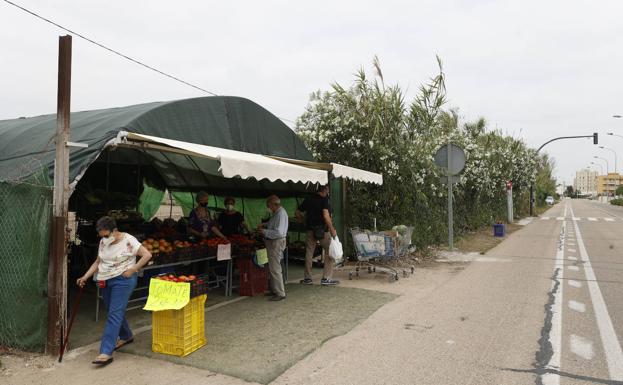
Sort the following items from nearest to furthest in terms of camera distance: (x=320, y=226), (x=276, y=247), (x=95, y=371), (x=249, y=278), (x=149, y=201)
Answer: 1. (x=95, y=371)
2. (x=276, y=247)
3. (x=249, y=278)
4. (x=320, y=226)
5. (x=149, y=201)

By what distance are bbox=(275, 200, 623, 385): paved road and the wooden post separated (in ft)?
8.49

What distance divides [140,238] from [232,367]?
4025mm

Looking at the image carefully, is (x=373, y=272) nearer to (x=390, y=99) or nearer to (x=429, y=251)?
(x=429, y=251)

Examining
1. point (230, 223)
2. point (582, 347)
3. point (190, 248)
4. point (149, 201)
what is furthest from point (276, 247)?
point (149, 201)

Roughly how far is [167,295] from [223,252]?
2638mm

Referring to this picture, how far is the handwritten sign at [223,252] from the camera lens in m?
7.54

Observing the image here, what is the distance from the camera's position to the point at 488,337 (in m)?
5.62

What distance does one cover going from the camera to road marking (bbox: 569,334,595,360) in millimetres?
5012

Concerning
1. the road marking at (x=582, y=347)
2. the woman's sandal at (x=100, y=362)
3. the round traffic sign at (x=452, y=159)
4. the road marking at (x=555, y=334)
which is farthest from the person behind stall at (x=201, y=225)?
the round traffic sign at (x=452, y=159)

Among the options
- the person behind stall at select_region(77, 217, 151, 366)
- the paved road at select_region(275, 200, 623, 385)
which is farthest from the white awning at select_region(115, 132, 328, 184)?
the paved road at select_region(275, 200, 623, 385)

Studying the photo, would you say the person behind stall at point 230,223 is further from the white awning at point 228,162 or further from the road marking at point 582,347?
Result: the road marking at point 582,347

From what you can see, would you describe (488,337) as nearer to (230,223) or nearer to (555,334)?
(555,334)

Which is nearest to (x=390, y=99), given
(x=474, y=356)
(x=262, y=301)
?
(x=262, y=301)

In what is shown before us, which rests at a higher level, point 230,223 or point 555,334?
point 230,223
